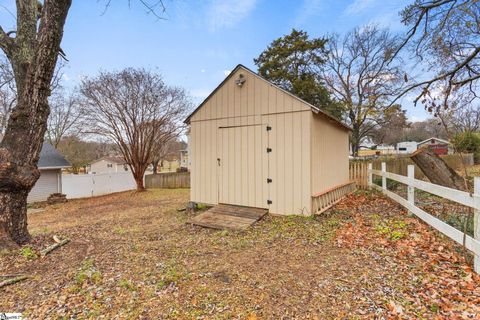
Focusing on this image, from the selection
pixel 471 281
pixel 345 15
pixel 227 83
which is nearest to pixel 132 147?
pixel 227 83

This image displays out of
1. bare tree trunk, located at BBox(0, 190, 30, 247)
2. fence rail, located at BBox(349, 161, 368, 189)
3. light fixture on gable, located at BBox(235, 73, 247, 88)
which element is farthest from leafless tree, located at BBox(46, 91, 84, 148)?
fence rail, located at BBox(349, 161, 368, 189)

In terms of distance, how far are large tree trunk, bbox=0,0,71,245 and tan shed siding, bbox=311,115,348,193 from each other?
5.30 metres

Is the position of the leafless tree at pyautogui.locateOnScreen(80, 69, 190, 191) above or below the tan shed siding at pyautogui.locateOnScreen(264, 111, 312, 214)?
above

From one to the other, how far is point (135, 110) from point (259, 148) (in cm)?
1057

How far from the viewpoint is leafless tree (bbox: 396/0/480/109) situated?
5.77m

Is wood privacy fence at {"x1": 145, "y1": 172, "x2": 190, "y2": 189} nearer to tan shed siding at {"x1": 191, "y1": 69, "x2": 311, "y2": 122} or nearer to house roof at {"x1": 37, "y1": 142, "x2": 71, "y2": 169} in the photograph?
house roof at {"x1": 37, "y1": 142, "x2": 71, "y2": 169}

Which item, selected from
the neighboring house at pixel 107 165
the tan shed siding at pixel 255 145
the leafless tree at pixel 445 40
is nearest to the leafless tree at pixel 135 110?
the tan shed siding at pixel 255 145

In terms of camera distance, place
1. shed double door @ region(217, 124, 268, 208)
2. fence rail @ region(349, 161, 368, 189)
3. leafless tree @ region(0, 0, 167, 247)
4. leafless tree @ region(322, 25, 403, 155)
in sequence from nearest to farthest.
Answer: leafless tree @ region(0, 0, 167, 247), shed double door @ region(217, 124, 268, 208), fence rail @ region(349, 161, 368, 189), leafless tree @ region(322, 25, 403, 155)

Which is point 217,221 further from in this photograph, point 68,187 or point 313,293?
point 68,187

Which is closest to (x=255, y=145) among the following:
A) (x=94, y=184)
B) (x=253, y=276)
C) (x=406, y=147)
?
(x=253, y=276)

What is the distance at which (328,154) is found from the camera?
7129 millimetres

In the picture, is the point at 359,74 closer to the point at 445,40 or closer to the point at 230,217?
the point at 445,40

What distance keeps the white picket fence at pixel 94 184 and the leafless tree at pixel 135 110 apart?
11.5 feet

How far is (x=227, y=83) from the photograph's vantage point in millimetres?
6801
